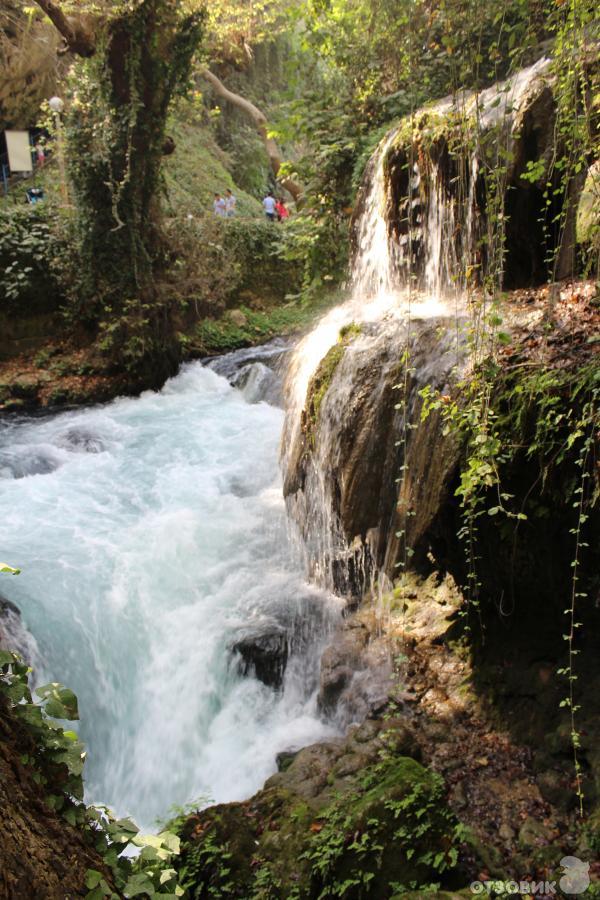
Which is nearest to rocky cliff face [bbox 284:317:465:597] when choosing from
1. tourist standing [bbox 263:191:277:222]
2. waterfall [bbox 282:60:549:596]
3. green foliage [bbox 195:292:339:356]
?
waterfall [bbox 282:60:549:596]

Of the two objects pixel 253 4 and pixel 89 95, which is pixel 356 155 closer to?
pixel 89 95

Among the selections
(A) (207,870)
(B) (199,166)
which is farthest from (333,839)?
(B) (199,166)

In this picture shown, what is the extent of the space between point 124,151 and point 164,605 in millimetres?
8460

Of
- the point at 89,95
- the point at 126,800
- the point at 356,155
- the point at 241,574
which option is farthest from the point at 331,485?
the point at 89,95

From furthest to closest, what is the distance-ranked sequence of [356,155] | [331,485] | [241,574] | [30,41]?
[30,41], [356,155], [241,574], [331,485]

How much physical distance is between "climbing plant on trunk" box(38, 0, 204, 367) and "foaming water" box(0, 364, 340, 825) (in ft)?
11.7

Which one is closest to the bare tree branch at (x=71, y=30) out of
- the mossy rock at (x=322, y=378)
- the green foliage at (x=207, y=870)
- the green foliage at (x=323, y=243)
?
the green foliage at (x=323, y=243)

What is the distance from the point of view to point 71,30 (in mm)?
10500

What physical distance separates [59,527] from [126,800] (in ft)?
10.8

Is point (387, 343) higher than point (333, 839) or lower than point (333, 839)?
higher

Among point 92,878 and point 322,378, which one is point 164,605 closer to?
point 322,378

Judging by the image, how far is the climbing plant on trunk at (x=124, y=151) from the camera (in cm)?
1073

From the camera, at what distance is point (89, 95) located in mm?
11125

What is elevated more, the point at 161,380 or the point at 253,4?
the point at 253,4
